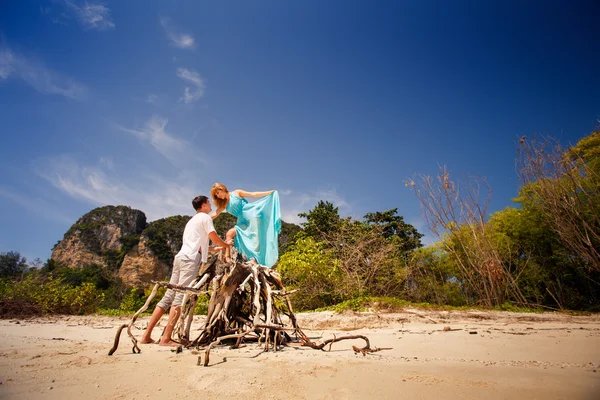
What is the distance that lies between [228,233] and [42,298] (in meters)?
10.1

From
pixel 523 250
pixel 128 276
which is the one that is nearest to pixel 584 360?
pixel 523 250

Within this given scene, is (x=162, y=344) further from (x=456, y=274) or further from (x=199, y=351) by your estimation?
(x=456, y=274)

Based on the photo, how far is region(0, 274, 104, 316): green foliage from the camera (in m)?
9.67

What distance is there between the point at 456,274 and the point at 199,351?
16201 millimetres

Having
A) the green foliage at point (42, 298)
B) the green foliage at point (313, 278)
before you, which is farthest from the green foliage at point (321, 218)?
the green foliage at point (42, 298)

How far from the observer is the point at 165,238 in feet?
143

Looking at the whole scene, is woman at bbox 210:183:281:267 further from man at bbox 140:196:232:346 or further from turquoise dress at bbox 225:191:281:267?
man at bbox 140:196:232:346

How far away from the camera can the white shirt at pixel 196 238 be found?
12.3 feet

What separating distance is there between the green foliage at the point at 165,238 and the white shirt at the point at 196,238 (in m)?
41.9

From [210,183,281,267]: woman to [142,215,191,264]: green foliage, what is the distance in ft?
136

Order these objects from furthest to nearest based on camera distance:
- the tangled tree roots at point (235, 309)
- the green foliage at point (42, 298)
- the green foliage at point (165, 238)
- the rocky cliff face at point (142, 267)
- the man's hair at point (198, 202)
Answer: the green foliage at point (165, 238) < the rocky cliff face at point (142, 267) < the green foliage at point (42, 298) < the man's hair at point (198, 202) < the tangled tree roots at point (235, 309)

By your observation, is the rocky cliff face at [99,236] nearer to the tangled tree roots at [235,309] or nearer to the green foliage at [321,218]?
the green foliage at [321,218]

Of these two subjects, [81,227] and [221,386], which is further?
[81,227]

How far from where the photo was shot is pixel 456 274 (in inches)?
623
